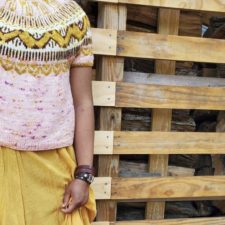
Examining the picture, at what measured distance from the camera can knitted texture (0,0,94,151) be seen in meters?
1.45

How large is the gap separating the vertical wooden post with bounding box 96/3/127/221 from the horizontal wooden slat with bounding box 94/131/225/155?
55mm

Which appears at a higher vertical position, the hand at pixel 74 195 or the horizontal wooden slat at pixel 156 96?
the horizontal wooden slat at pixel 156 96

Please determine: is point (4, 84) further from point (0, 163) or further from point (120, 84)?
point (120, 84)

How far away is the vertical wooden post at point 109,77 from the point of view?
222 centimetres

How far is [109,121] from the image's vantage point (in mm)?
2305

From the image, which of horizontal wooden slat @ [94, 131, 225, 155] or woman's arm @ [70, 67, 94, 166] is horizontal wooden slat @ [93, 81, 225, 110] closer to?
horizontal wooden slat @ [94, 131, 225, 155]

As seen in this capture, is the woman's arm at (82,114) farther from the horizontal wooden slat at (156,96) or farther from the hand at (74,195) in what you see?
the horizontal wooden slat at (156,96)

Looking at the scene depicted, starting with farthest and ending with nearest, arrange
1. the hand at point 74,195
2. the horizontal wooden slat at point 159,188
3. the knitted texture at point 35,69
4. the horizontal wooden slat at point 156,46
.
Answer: the horizontal wooden slat at point 159,188, the horizontal wooden slat at point 156,46, the hand at point 74,195, the knitted texture at point 35,69

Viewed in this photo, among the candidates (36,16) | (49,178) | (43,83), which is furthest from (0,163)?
(36,16)

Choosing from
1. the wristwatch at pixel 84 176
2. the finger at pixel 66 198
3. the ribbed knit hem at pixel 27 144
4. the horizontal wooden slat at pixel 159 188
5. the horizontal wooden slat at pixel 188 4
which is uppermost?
the horizontal wooden slat at pixel 188 4

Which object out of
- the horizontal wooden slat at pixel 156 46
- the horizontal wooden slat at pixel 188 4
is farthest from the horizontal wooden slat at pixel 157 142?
the horizontal wooden slat at pixel 188 4

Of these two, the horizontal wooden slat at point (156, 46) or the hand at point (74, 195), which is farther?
the horizontal wooden slat at point (156, 46)

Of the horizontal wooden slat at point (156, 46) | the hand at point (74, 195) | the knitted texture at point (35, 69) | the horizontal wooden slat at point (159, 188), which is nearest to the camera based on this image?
the knitted texture at point (35, 69)

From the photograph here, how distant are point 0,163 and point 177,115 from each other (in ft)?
4.06
